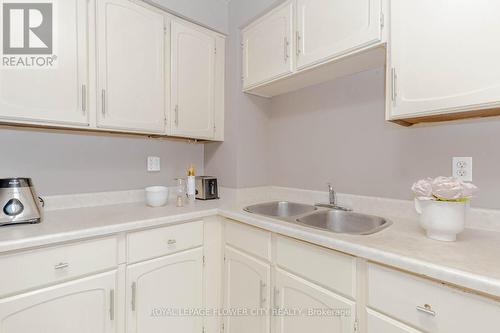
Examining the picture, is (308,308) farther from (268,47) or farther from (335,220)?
(268,47)

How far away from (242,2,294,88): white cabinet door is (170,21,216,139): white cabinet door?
283 millimetres

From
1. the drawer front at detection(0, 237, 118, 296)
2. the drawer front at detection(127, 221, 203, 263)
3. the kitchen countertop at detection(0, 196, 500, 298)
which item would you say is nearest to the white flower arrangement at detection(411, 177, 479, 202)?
the kitchen countertop at detection(0, 196, 500, 298)

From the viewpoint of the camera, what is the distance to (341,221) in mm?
1553

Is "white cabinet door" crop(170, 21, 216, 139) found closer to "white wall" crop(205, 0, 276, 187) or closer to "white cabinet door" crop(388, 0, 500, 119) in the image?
"white wall" crop(205, 0, 276, 187)

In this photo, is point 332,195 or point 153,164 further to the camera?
point 153,164

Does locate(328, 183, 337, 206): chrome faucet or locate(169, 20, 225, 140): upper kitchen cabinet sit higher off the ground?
locate(169, 20, 225, 140): upper kitchen cabinet

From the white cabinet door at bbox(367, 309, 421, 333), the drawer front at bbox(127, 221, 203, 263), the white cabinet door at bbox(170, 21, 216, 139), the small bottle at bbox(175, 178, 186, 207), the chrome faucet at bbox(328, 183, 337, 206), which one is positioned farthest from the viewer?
the small bottle at bbox(175, 178, 186, 207)

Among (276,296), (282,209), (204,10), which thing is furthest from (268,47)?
(276,296)

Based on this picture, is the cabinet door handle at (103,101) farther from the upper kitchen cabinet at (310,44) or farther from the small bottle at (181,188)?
the upper kitchen cabinet at (310,44)

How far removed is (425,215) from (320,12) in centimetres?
116

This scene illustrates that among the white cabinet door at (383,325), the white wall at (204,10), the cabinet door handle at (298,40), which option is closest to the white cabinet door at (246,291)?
the white cabinet door at (383,325)

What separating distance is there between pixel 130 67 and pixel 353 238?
1.56 meters

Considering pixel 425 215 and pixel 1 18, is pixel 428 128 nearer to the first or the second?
pixel 425 215

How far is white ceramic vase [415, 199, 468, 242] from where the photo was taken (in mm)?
950
